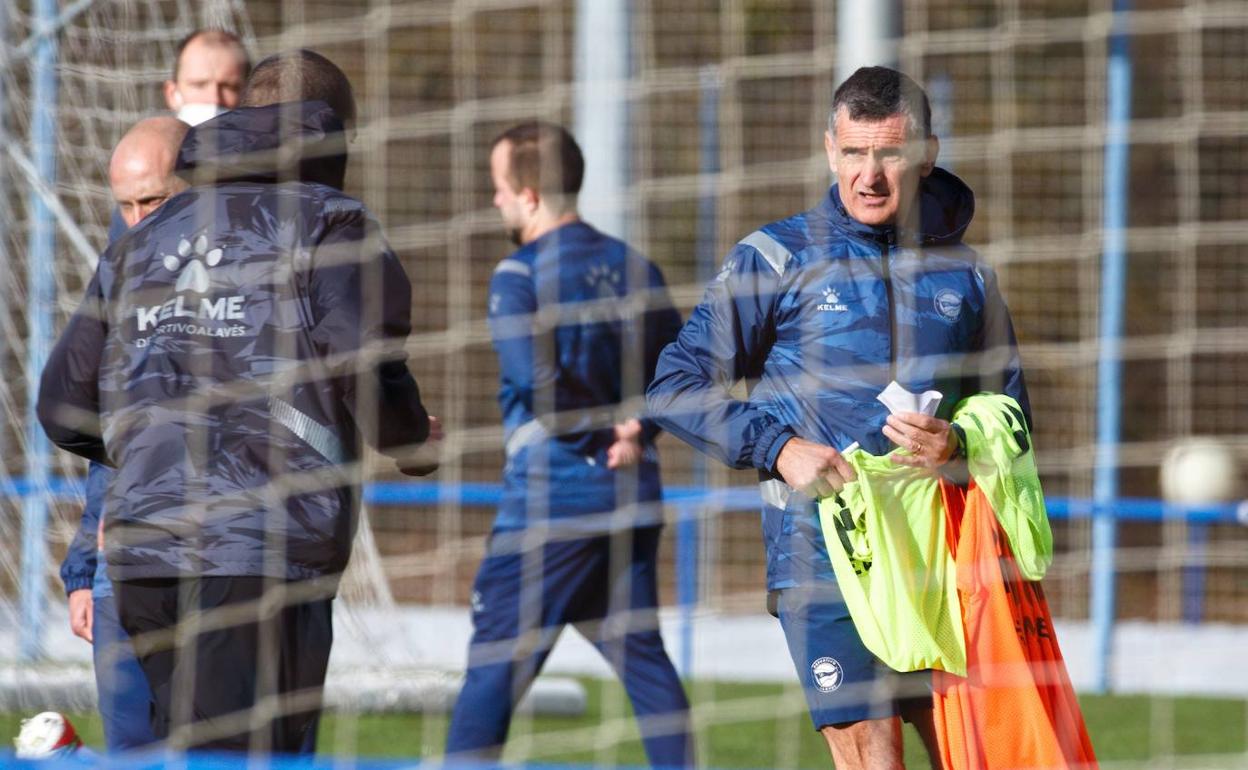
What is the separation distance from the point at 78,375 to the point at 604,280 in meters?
1.76

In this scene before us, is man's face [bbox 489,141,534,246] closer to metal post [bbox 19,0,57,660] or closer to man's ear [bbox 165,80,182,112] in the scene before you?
man's ear [bbox 165,80,182,112]

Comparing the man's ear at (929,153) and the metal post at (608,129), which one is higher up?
the metal post at (608,129)

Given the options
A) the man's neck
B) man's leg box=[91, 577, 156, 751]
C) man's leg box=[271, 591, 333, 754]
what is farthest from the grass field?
man's leg box=[271, 591, 333, 754]

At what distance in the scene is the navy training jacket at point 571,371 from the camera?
4.81 meters

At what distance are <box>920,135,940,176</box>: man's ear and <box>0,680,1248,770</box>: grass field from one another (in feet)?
7.00

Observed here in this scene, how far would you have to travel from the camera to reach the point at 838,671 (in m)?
3.40

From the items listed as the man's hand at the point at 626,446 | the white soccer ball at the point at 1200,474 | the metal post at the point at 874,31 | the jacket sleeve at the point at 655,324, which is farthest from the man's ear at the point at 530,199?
the white soccer ball at the point at 1200,474

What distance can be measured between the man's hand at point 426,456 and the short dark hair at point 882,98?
3.13 ft

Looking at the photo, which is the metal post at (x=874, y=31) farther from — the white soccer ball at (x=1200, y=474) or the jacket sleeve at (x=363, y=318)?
the white soccer ball at (x=1200, y=474)

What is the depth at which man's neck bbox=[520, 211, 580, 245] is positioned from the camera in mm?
4898

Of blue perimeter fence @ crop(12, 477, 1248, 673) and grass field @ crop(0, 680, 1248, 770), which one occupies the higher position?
blue perimeter fence @ crop(12, 477, 1248, 673)

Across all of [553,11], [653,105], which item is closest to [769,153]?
[653,105]

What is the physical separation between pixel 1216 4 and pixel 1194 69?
0.54 m

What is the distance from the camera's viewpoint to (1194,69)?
10.3 meters
